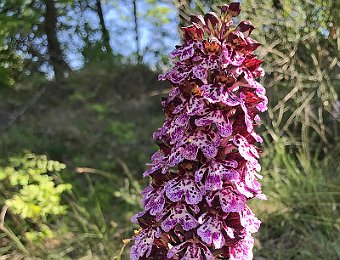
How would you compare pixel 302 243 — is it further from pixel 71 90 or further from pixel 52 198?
pixel 71 90

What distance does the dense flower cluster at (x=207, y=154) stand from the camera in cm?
153

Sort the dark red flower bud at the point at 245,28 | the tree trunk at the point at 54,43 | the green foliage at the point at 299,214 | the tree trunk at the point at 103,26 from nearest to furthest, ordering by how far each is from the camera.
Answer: the dark red flower bud at the point at 245,28
the green foliage at the point at 299,214
the tree trunk at the point at 54,43
the tree trunk at the point at 103,26

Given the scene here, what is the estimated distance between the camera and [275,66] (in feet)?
13.9

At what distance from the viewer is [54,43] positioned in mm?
7730

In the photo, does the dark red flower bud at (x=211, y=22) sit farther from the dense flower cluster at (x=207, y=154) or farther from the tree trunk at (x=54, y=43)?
the tree trunk at (x=54, y=43)

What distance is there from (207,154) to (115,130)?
4.35 meters

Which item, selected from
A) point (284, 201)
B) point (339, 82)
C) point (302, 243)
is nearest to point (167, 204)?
point (302, 243)

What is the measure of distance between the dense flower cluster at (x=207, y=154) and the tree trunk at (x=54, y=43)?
17.6 feet

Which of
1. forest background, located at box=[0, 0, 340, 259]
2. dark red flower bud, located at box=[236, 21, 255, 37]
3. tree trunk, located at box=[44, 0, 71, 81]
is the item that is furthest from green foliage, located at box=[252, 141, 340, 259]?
tree trunk, located at box=[44, 0, 71, 81]

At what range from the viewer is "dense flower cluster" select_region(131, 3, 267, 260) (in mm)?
1525

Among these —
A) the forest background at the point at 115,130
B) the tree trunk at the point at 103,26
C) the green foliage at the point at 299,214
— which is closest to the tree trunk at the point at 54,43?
the forest background at the point at 115,130

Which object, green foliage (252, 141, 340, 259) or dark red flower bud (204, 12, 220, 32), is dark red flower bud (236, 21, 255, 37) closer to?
dark red flower bud (204, 12, 220, 32)

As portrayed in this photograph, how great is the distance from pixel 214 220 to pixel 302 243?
1956 mm

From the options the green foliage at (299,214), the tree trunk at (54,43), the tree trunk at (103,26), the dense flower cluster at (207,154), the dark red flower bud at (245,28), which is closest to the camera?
the dense flower cluster at (207,154)
